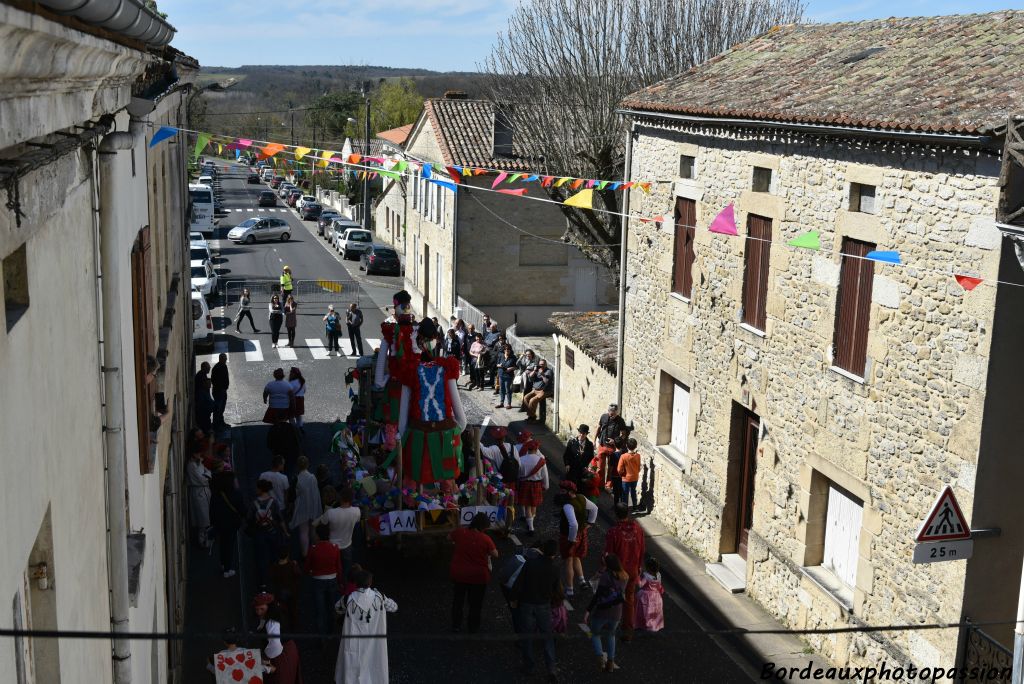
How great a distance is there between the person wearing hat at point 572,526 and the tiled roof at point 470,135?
1662 centimetres

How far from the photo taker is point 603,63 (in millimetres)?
25219

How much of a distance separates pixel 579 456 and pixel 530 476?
1.84 meters

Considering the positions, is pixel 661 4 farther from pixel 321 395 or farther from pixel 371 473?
pixel 371 473

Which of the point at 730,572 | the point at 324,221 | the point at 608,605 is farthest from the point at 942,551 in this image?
the point at 324,221

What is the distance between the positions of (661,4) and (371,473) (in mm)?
15788

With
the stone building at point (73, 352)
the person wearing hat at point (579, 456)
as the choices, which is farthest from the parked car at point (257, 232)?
the stone building at point (73, 352)

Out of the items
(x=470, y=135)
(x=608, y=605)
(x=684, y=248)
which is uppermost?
(x=470, y=135)

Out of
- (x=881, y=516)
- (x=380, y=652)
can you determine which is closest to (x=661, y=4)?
(x=881, y=516)

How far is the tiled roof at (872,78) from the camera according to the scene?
10078mm

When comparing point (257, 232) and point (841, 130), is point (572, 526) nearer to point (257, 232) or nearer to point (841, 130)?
point (841, 130)

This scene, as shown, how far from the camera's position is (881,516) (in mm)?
10773

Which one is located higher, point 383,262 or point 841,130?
point 841,130

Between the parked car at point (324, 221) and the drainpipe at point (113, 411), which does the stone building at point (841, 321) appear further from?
the parked car at point (324, 221)

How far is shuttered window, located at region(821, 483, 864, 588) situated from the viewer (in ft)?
37.6
